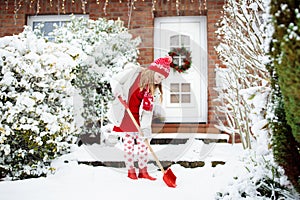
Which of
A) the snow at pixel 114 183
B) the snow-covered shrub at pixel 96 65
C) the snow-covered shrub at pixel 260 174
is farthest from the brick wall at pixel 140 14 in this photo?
the snow-covered shrub at pixel 260 174

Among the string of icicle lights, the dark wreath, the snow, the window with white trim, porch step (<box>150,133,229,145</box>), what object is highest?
the string of icicle lights

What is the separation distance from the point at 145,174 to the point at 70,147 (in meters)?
1.08

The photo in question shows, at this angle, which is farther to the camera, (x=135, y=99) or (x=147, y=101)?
(x=135, y=99)

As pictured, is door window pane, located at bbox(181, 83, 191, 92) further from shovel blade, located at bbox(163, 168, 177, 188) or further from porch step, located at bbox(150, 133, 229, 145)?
shovel blade, located at bbox(163, 168, 177, 188)

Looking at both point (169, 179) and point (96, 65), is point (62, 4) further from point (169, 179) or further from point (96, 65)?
point (169, 179)

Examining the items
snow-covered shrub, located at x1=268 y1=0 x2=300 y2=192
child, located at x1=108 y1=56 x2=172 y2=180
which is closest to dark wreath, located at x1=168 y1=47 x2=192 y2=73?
child, located at x1=108 y1=56 x2=172 y2=180

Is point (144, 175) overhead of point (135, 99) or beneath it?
beneath

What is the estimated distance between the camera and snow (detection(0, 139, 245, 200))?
2.90 m

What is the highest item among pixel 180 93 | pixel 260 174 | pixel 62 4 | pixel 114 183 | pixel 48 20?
pixel 62 4

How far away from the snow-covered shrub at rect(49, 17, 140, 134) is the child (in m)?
1.59

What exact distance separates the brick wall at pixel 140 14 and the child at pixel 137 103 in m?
2.70

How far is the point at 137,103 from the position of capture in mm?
3896

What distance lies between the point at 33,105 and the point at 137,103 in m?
1.20

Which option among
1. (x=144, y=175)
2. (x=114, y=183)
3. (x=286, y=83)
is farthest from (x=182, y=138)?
(x=286, y=83)
